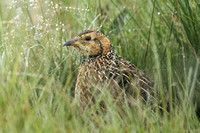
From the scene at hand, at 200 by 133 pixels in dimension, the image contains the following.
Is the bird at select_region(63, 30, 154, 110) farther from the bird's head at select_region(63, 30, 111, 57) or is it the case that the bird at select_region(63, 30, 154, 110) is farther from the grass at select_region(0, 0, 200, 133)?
the grass at select_region(0, 0, 200, 133)

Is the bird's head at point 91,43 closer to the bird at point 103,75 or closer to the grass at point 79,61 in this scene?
the bird at point 103,75

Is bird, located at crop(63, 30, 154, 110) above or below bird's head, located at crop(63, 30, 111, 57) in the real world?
below

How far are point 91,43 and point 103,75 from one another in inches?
15.0

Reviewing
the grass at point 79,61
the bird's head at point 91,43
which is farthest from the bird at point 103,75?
the grass at point 79,61

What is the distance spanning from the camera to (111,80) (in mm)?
3547

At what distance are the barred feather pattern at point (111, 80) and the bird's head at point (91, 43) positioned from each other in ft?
0.18

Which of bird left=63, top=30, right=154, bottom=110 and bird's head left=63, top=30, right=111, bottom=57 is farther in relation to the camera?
bird's head left=63, top=30, right=111, bottom=57

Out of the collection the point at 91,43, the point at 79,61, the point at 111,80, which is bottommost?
the point at 111,80

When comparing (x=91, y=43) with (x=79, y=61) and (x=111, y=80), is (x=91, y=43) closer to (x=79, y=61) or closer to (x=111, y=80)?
(x=79, y=61)

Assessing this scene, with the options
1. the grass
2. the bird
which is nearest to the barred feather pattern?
the bird

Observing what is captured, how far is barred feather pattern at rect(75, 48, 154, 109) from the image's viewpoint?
11.2 ft

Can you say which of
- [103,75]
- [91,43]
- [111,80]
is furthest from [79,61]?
[111,80]

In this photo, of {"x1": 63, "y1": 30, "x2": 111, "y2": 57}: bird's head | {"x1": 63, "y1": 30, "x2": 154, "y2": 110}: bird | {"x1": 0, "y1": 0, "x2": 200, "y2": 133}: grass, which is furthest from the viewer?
{"x1": 63, "y1": 30, "x2": 111, "y2": 57}: bird's head

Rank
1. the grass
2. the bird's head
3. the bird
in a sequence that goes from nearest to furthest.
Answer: the grass < the bird < the bird's head
